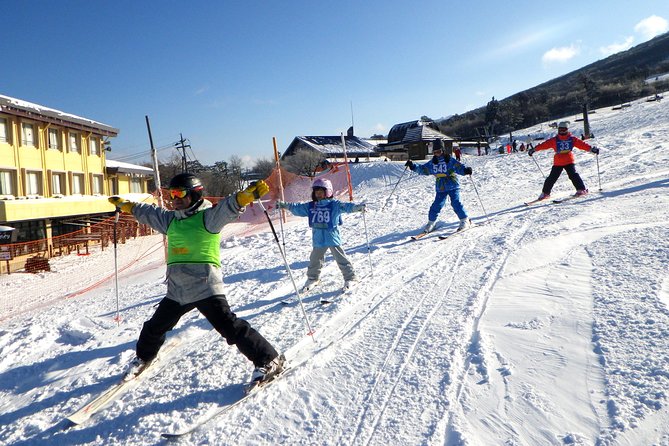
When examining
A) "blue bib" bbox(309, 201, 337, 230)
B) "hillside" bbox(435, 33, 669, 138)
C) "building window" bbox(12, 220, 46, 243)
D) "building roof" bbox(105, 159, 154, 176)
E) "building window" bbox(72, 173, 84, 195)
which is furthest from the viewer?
"hillside" bbox(435, 33, 669, 138)

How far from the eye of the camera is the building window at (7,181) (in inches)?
724

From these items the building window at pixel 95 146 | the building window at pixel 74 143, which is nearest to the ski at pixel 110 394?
the building window at pixel 74 143

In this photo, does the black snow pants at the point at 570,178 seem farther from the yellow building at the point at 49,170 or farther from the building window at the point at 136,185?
the building window at the point at 136,185

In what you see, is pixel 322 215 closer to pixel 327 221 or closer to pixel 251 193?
pixel 327 221

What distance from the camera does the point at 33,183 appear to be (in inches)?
798

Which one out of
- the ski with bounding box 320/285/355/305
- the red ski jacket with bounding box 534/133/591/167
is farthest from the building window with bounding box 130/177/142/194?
the ski with bounding box 320/285/355/305

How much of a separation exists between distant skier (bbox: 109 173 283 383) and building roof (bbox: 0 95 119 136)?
20.7 m

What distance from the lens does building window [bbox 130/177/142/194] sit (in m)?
29.9

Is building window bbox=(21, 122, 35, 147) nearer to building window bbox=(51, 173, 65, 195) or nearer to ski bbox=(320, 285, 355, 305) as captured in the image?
building window bbox=(51, 173, 65, 195)

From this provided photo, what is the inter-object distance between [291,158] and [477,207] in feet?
114

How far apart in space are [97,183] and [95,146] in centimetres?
234

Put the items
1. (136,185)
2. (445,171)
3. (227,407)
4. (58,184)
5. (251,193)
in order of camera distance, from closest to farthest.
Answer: (227,407), (251,193), (445,171), (58,184), (136,185)

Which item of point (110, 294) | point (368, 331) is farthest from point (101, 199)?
point (368, 331)

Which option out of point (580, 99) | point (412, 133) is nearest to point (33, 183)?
point (412, 133)
